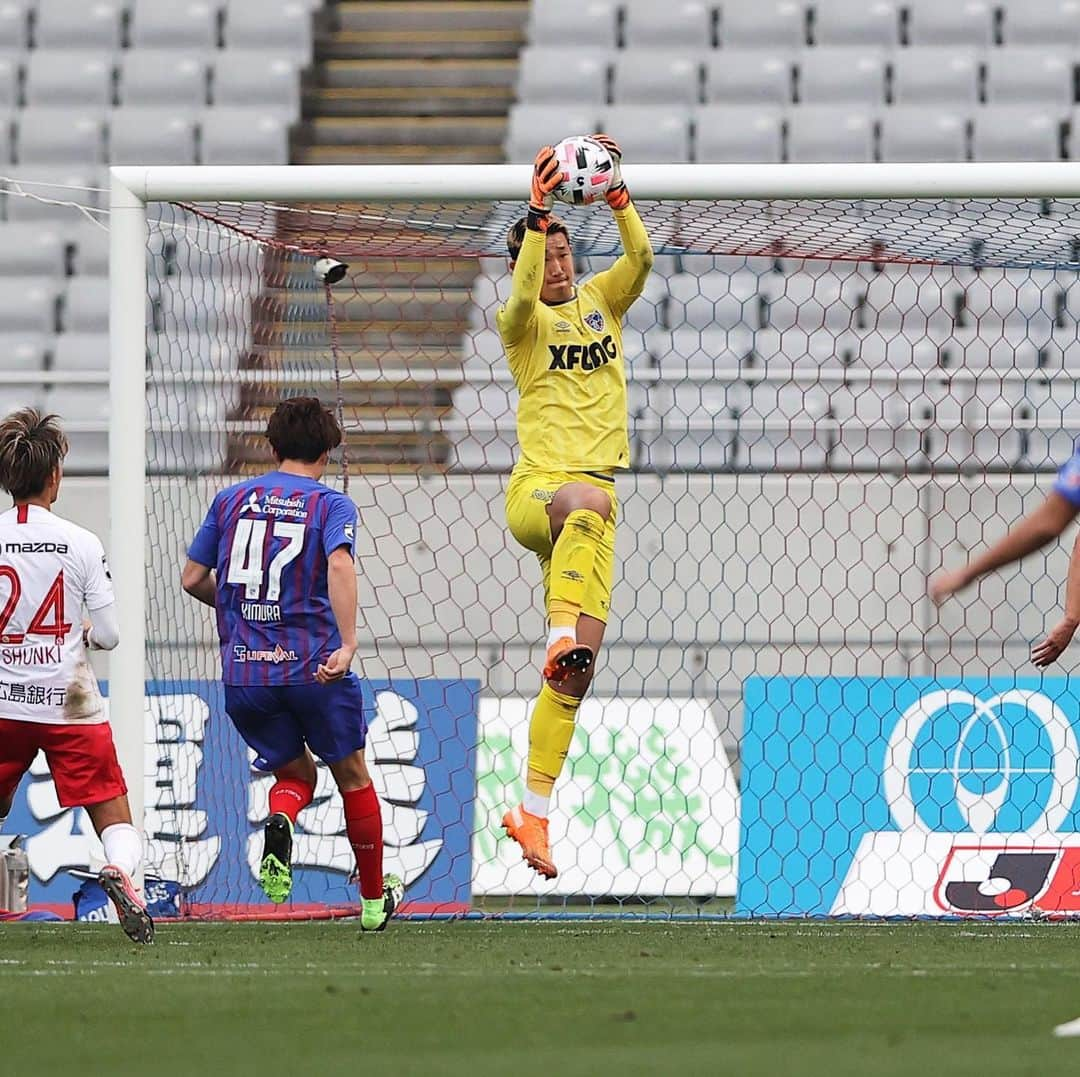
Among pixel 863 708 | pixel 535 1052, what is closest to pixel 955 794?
pixel 863 708

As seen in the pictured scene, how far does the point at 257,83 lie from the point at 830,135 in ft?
13.6

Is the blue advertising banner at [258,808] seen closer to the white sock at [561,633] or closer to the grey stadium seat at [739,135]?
the white sock at [561,633]

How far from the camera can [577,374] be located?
7.07m

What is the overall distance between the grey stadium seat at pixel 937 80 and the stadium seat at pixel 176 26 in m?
5.01

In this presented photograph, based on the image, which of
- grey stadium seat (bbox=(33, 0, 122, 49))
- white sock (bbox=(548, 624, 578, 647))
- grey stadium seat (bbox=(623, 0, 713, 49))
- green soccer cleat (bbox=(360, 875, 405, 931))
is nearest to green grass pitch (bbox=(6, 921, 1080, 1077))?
green soccer cleat (bbox=(360, 875, 405, 931))

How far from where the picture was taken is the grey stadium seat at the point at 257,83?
14641 mm

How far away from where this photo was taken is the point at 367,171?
7555 millimetres

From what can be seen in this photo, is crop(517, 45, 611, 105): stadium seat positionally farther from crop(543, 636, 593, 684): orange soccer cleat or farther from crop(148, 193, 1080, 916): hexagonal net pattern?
crop(543, 636, 593, 684): orange soccer cleat

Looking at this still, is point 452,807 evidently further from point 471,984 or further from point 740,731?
point 471,984

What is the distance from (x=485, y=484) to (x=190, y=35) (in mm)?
6302

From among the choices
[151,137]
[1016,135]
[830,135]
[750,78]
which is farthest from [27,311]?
[1016,135]

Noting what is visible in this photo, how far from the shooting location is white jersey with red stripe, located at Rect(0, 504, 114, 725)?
627 cm

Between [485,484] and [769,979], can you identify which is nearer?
[769,979]

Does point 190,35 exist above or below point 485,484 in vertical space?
above
